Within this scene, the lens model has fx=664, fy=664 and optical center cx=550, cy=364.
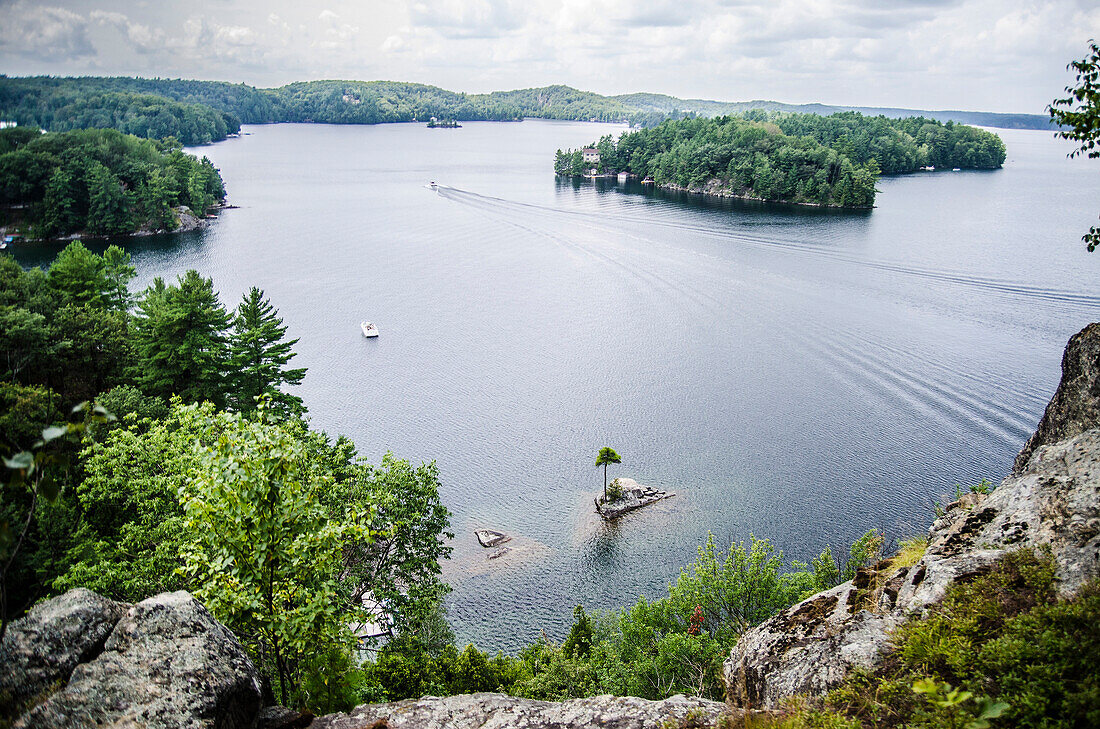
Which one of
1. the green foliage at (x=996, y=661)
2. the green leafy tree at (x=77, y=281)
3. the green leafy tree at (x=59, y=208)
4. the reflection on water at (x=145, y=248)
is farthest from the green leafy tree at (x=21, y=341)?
the green leafy tree at (x=59, y=208)

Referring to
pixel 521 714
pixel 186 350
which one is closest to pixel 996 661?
pixel 521 714

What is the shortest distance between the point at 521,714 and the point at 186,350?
30999 mm

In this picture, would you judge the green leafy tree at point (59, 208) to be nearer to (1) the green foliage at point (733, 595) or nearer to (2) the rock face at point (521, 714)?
(1) the green foliage at point (733, 595)

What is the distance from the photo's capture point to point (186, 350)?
3434 centimetres

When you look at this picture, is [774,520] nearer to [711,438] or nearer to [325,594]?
[711,438]

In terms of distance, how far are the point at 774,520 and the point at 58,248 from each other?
9576 centimetres

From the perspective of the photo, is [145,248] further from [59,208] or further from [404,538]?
[404,538]

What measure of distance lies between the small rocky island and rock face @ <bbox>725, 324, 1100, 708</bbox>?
26414 mm

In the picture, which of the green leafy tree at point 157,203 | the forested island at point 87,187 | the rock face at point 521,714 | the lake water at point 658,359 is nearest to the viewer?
the rock face at point 521,714

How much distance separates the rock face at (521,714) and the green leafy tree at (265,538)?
1601 millimetres

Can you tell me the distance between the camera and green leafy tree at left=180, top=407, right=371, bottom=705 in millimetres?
10070

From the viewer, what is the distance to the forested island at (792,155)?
410 ft

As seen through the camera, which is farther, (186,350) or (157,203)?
(157,203)

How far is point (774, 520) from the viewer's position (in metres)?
36.8
